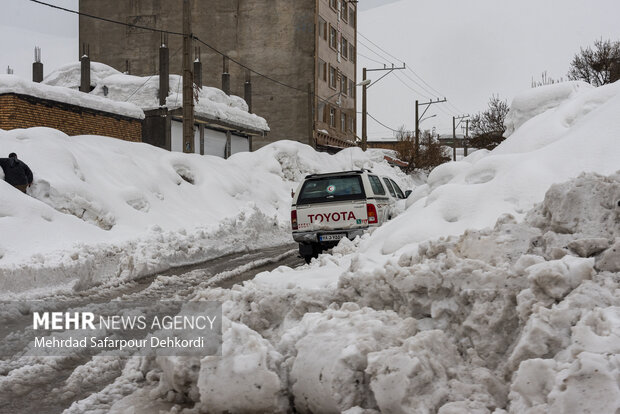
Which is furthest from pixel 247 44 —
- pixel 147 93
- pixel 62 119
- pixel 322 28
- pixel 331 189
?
pixel 331 189

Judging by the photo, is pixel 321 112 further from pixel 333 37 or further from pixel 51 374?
pixel 51 374

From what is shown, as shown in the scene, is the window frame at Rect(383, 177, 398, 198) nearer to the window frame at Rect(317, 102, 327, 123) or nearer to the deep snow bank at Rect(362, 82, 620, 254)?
the deep snow bank at Rect(362, 82, 620, 254)

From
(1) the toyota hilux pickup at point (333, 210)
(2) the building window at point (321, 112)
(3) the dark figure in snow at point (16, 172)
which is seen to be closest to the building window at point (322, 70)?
(2) the building window at point (321, 112)

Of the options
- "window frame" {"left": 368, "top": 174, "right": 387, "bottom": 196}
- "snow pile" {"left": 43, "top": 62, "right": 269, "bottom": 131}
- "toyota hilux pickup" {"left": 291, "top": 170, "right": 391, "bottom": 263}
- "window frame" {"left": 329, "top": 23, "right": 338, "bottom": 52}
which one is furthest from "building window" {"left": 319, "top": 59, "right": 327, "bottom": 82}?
"toyota hilux pickup" {"left": 291, "top": 170, "right": 391, "bottom": 263}

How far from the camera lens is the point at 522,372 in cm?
338

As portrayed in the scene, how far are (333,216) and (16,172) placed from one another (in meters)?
7.30

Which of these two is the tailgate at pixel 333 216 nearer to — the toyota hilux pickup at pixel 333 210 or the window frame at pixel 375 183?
the toyota hilux pickup at pixel 333 210

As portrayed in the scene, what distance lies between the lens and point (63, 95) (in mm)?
20266

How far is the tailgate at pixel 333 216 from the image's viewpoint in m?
11.7

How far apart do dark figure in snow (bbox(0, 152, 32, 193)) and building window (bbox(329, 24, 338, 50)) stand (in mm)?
37161

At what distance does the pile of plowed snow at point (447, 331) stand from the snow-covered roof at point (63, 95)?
15.8 m

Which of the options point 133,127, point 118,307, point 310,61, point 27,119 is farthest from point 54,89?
point 310,61

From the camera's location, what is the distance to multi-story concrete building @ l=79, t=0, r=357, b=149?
42.9m

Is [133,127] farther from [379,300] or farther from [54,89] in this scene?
[379,300]
